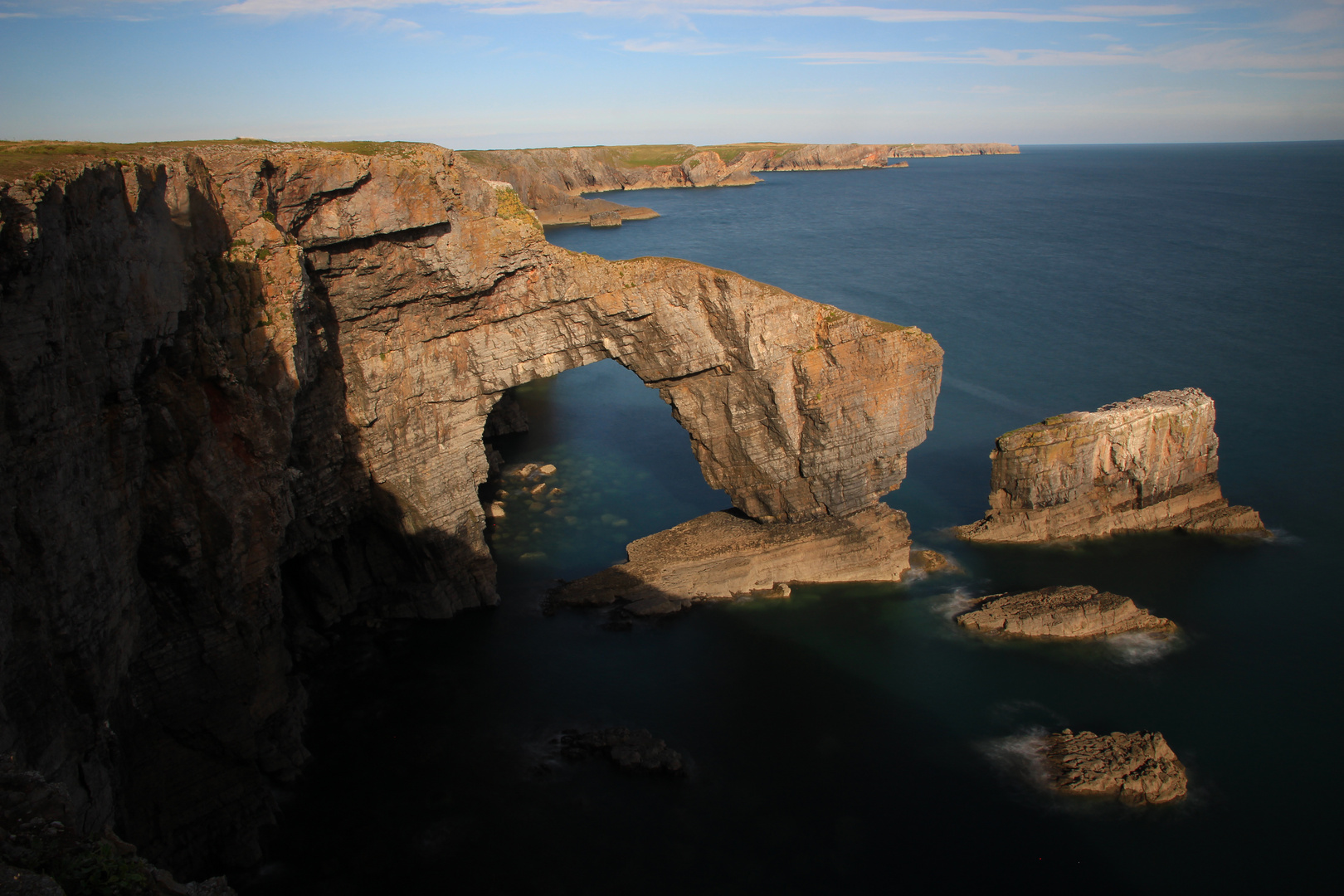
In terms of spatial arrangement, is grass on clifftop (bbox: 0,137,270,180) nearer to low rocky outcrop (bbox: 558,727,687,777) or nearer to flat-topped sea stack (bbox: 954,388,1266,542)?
low rocky outcrop (bbox: 558,727,687,777)

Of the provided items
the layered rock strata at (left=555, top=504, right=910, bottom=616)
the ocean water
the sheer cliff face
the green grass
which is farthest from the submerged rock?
the green grass

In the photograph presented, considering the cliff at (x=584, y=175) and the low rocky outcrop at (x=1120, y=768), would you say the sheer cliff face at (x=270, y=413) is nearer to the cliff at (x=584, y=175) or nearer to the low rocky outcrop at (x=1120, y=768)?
the low rocky outcrop at (x=1120, y=768)

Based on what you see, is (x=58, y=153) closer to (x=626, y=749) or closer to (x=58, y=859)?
(x=58, y=859)

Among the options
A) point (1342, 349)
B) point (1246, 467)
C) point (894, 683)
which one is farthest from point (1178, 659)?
point (1342, 349)

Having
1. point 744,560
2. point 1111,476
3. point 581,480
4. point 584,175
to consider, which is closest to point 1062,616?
point 1111,476

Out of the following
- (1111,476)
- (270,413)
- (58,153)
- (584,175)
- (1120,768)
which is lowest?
(1120,768)

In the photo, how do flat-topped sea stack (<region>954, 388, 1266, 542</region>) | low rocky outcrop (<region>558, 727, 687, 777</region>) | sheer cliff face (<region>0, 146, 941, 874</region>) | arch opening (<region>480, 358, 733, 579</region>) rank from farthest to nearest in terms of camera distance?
arch opening (<region>480, 358, 733, 579</region>), flat-topped sea stack (<region>954, 388, 1266, 542</region>), low rocky outcrop (<region>558, 727, 687, 777</region>), sheer cliff face (<region>0, 146, 941, 874</region>)

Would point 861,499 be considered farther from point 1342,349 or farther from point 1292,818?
point 1342,349
